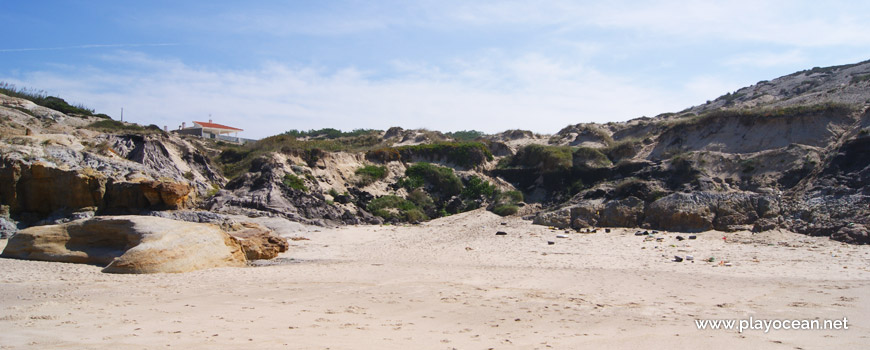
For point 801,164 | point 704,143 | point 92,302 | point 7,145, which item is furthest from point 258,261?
point 704,143

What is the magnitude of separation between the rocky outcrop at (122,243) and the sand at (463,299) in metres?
0.43

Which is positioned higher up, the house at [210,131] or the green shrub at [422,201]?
the house at [210,131]

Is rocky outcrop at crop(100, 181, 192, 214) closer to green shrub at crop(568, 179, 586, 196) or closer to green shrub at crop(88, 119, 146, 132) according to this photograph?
green shrub at crop(88, 119, 146, 132)

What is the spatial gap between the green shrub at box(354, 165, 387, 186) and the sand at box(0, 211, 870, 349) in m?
10.7

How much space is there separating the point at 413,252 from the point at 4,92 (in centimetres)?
3124

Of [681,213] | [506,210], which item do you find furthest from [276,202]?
[681,213]

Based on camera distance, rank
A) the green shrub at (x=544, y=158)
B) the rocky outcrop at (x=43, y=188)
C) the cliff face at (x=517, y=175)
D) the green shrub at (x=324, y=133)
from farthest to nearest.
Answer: the green shrub at (x=324, y=133) < the green shrub at (x=544, y=158) < the cliff face at (x=517, y=175) < the rocky outcrop at (x=43, y=188)

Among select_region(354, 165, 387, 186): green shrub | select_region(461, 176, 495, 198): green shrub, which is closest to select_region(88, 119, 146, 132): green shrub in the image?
select_region(354, 165, 387, 186): green shrub

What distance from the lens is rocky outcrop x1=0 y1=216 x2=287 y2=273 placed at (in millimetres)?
9531

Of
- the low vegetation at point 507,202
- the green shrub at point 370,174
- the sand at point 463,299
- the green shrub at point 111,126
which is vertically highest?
the green shrub at point 111,126

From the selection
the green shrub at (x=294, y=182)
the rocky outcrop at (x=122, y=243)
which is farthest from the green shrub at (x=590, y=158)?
the rocky outcrop at (x=122, y=243)

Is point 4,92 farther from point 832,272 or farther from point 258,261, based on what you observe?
point 832,272

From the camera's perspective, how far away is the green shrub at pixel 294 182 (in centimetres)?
2020

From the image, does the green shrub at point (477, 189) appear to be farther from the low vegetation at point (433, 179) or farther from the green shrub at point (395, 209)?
the green shrub at point (395, 209)
